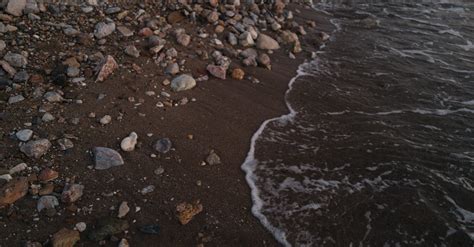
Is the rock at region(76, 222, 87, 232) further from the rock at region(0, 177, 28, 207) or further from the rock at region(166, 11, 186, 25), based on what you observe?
the rock at region(166, 11, 186, 25)

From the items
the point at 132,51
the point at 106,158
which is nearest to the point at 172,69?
the point at 132,51

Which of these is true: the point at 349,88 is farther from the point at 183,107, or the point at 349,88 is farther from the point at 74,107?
the point at 74,107

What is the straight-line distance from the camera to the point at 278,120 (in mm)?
4984

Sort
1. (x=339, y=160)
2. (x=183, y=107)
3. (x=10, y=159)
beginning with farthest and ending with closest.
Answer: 1. (x=183, y=107)
2. (x=339, y=160)
3. (x=10, y=159)

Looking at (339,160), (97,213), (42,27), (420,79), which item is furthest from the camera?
(420,79)

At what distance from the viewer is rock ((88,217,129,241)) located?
3.06m

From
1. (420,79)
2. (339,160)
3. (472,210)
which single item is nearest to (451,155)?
(472,210)

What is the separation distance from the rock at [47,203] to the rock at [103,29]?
9.83 feet

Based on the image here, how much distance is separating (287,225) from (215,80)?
8.75 ft

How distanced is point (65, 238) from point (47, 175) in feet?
2.47

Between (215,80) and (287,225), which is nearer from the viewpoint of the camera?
(287,225)

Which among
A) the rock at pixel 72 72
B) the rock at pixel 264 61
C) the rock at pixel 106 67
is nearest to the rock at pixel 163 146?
the rock at pixel 106 67

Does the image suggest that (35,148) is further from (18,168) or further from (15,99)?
(15,99)

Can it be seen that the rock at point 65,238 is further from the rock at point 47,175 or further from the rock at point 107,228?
the rock at point 47,175
